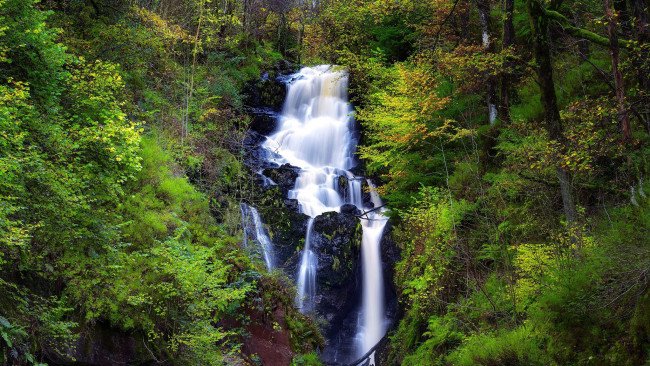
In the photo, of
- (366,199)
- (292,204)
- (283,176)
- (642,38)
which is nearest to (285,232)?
(292,204)

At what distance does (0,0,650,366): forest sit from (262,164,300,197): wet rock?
117 inches

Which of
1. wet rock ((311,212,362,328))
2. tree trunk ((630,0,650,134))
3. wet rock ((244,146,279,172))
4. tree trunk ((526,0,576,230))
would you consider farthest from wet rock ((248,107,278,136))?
tree trunk ((630,0,650,134))

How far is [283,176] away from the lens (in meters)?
15.3

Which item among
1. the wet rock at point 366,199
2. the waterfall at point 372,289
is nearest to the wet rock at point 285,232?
the waterfall at point 372,289

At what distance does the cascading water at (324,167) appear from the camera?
13109 millimetres

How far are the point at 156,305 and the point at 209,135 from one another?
8117mm

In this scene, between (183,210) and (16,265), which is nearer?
(16,265)

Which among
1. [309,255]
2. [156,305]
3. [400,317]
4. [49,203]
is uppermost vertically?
[49,203]

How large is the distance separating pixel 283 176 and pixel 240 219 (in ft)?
17.5

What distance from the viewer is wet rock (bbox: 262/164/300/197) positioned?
15056 mm

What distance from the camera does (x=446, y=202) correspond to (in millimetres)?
9211

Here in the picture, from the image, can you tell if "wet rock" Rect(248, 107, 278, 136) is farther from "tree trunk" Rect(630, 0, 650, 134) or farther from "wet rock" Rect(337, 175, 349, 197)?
"tree trunk" Rect(630, 0, 650, 134)

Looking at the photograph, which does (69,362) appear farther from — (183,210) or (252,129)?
(252,129)

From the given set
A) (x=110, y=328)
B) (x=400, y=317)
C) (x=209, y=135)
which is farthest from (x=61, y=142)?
(x=400, y=317)
